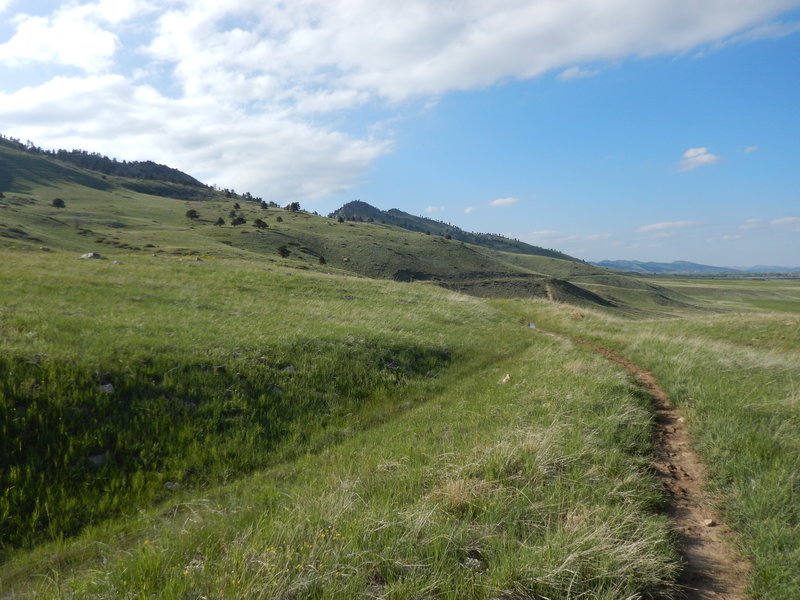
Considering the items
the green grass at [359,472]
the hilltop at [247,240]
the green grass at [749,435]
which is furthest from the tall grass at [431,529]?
the hilltop at [247,240]

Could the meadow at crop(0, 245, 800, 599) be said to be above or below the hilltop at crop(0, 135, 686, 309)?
below

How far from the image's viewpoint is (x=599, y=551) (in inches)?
175

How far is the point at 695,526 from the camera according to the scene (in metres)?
5.62

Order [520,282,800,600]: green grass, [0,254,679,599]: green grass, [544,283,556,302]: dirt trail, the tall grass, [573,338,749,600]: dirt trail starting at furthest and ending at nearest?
1. [544,283,556,302]: dirt trail
2. [520,282,800,600]: green grass
3. [573,338,749,600]: dirt trail
4. [0,254,679,599]: green grass
5. the tall grass

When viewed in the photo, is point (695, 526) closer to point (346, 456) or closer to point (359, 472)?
point (359, 472)

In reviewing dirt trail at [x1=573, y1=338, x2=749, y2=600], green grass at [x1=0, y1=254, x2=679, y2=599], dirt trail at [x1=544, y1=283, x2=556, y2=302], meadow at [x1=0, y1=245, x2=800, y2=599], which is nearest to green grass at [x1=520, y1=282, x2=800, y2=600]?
meadow at [x1=0, y1=245, x2=800, y2=599]

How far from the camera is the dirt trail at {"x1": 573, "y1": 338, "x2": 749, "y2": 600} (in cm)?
459

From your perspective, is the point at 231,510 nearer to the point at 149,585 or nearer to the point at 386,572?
the point at 149,585

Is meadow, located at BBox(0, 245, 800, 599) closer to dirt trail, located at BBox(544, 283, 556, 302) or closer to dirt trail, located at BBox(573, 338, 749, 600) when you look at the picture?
dirt trail, located at BBox(573, 338, 749, 600)

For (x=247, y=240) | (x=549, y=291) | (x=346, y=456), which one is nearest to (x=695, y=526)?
(x=346, y=456)

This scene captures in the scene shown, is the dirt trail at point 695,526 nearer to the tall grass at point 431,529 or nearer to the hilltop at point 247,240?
the tall grass at point 431,529

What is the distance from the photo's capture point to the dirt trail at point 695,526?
15.0 ft

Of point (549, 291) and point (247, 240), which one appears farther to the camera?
point (549, 291)

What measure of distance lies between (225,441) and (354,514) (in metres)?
5.22
